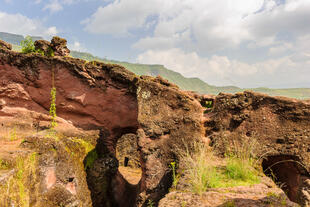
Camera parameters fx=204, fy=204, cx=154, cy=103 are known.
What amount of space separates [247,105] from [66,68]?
693 centimetres

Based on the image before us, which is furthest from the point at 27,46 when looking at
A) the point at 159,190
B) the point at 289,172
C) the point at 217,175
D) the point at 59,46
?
the point at 289,172

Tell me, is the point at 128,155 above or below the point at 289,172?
below

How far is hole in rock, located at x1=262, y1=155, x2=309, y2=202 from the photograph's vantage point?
518 cm

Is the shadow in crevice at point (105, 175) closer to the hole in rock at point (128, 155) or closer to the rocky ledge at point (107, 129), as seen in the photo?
the rocky ledge at point (107, 129)

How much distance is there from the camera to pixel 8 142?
693cm

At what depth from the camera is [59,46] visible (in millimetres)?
8688

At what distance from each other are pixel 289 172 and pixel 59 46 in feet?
30.7

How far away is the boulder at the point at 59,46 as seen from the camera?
856 cm

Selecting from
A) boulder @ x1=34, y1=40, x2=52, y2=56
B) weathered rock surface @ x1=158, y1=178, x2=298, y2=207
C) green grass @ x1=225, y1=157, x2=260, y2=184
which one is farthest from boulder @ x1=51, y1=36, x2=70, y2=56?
green grass @ x1=225, y1=157, x2=260, y2=184

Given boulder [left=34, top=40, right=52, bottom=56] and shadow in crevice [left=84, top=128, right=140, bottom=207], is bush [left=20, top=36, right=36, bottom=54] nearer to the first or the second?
boulder [left=34, top=40, right=52, bottom=56]

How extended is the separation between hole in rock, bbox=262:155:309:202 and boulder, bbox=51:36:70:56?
853 centimetres

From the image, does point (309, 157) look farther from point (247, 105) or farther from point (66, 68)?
point (66, 68)

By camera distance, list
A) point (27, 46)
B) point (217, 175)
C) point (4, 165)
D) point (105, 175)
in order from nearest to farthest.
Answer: point (217, 175)
point (4, 165)
point (105, 175)
point (27, 46)

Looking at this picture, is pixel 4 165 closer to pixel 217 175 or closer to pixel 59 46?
pixel 217 175
